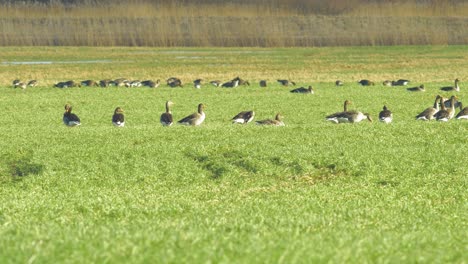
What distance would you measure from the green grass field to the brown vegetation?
73.7 metres

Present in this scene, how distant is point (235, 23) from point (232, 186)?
106811 mm

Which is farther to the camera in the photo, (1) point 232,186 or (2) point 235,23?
(2) point 235,23

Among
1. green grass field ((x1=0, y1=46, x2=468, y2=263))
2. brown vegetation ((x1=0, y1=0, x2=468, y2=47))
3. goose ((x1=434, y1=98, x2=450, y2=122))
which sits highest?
green grass field ((x1=0, y1=46, x2=468, y2=263))

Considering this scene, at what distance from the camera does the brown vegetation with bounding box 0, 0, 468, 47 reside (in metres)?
125

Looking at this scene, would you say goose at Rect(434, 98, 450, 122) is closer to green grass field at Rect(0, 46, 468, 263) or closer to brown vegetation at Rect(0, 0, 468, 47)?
green grass field at Rect(0, 46, 468, 263)

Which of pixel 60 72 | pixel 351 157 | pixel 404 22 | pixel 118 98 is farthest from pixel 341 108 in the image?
pixel 404 22

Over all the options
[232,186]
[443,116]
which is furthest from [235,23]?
[232,186]

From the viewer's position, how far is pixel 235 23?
424 ft

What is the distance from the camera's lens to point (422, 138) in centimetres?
2959

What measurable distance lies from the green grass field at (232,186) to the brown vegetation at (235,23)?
242 feet

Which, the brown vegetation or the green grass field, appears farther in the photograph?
the brown vegetation

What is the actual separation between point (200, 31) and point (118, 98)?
255 ft

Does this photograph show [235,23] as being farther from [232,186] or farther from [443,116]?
[232,186]

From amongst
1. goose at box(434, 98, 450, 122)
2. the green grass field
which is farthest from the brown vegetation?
goose at box(434, 98, 450, 122)
